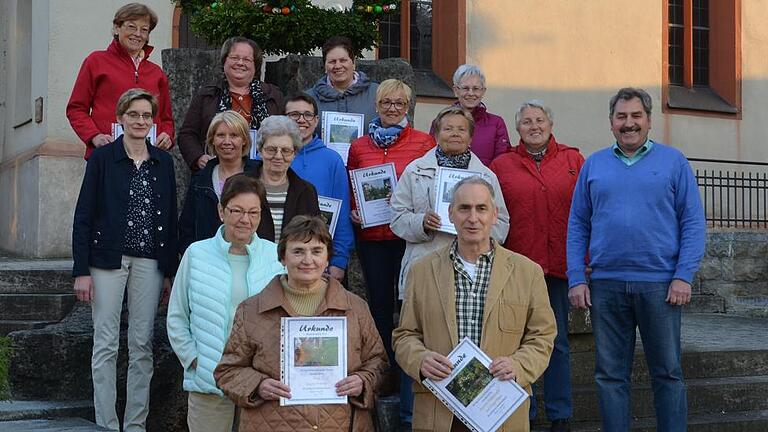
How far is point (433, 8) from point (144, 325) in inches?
448

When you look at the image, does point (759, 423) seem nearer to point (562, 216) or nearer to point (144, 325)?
point (562, 216)

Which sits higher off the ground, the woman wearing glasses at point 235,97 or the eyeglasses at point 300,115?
the woman wearing glasses at point 235,97

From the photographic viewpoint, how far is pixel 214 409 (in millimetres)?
5914

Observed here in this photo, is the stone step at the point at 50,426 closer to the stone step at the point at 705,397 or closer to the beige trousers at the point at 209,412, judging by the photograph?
the beige trousers at the point at 209,412

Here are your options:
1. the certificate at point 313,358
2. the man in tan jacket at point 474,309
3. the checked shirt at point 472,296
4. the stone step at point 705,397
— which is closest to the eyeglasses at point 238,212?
the certificate at point 313,358

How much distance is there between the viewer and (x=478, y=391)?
17.9ft

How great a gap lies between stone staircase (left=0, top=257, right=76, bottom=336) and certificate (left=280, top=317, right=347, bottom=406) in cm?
427

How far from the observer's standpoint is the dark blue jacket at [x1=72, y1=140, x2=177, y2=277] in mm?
6703

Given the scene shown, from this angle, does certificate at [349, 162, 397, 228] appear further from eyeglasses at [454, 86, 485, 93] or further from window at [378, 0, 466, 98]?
window at [378, 0, 466, 98]

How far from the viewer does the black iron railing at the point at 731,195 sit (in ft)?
55.7

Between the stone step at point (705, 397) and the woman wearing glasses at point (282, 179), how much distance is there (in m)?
2.20

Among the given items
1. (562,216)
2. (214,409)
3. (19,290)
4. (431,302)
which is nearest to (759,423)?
(562,216)

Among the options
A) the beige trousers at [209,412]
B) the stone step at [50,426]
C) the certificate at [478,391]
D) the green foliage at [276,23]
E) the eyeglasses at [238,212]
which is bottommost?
the stone step at [50,426]

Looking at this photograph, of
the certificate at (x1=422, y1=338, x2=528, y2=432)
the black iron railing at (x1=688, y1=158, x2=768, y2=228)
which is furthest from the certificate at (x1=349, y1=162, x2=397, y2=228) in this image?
the black iron railing at (x1=688, y1=158, x2=768, y2=228)
